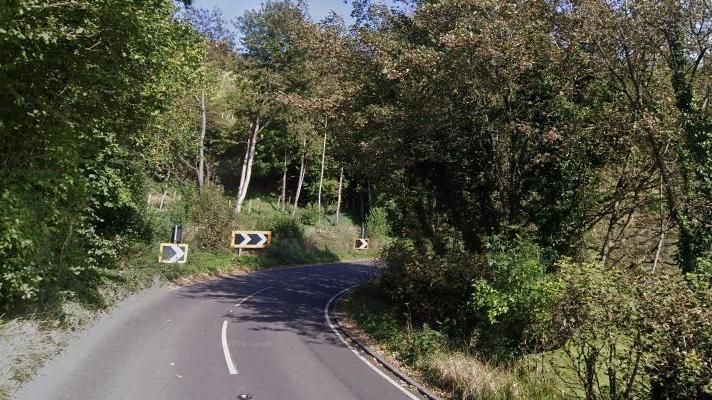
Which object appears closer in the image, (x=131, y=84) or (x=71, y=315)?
(x=131, y=84)

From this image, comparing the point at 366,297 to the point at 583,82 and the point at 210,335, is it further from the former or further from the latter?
the point at 583,82

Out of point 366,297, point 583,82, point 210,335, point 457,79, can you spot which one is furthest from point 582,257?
point 210,335

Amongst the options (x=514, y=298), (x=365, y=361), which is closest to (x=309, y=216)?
(x=365, y=361)

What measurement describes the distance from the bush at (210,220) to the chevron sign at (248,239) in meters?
0.75

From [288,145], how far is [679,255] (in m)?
43.4

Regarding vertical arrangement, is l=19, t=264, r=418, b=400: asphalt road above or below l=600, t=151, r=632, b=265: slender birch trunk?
below

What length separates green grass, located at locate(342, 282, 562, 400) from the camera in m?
9.49

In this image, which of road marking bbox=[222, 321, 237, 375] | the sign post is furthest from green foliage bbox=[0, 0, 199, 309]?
the sign post

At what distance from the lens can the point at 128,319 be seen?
14711mm

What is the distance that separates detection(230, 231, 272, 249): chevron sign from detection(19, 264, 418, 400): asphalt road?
417 inches

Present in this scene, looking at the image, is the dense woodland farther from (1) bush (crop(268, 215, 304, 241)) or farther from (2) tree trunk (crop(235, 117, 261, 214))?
(2) tree trunk (crop(235, 117, 261, 214))

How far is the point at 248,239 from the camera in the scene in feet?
99.5

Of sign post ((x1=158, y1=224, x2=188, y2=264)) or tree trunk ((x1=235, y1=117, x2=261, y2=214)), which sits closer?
sign post ((x1=158, y1=224, x2=188, y2=264))

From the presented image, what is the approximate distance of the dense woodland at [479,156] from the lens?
27.8ft
